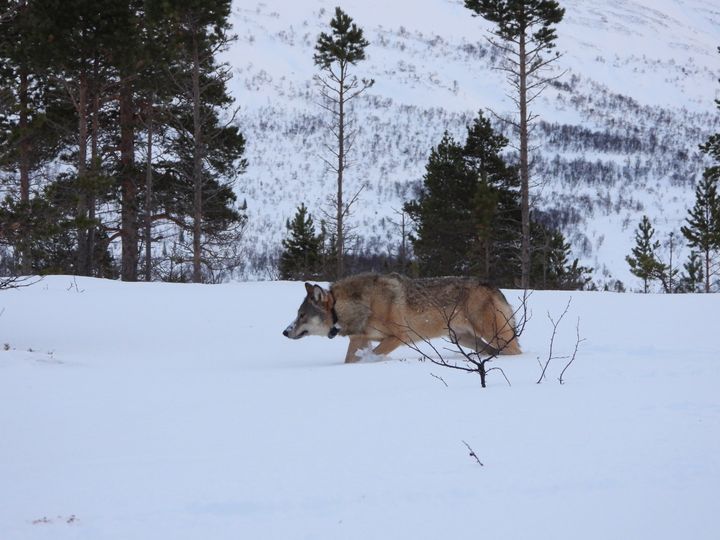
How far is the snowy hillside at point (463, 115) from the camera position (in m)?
82.0

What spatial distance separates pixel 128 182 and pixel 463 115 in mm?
105287

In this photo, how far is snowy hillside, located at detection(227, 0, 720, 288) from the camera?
82000mm

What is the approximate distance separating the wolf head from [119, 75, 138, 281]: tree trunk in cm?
1451

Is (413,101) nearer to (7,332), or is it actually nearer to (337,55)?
(337,55)

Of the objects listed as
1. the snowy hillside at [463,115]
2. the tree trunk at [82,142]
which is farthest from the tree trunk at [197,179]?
the snowy hillside at [463,115]

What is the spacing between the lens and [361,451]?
3297 mm

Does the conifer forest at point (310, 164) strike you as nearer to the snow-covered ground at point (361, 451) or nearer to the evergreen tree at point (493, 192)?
the evergreen tree at point (493, 192)

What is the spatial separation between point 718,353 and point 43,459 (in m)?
6.12

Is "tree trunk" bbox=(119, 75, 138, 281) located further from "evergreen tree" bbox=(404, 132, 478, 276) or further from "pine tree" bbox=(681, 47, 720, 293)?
"pine tree" bbox=(681, 47, 720, 293)

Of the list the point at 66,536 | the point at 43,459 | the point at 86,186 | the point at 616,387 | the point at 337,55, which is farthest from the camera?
the point at 337,55

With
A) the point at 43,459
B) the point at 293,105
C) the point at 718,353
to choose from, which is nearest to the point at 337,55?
the point at 718,353

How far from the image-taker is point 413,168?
99.6 m

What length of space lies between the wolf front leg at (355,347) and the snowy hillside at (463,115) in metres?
36.0

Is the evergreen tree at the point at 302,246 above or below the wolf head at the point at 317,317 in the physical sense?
above
